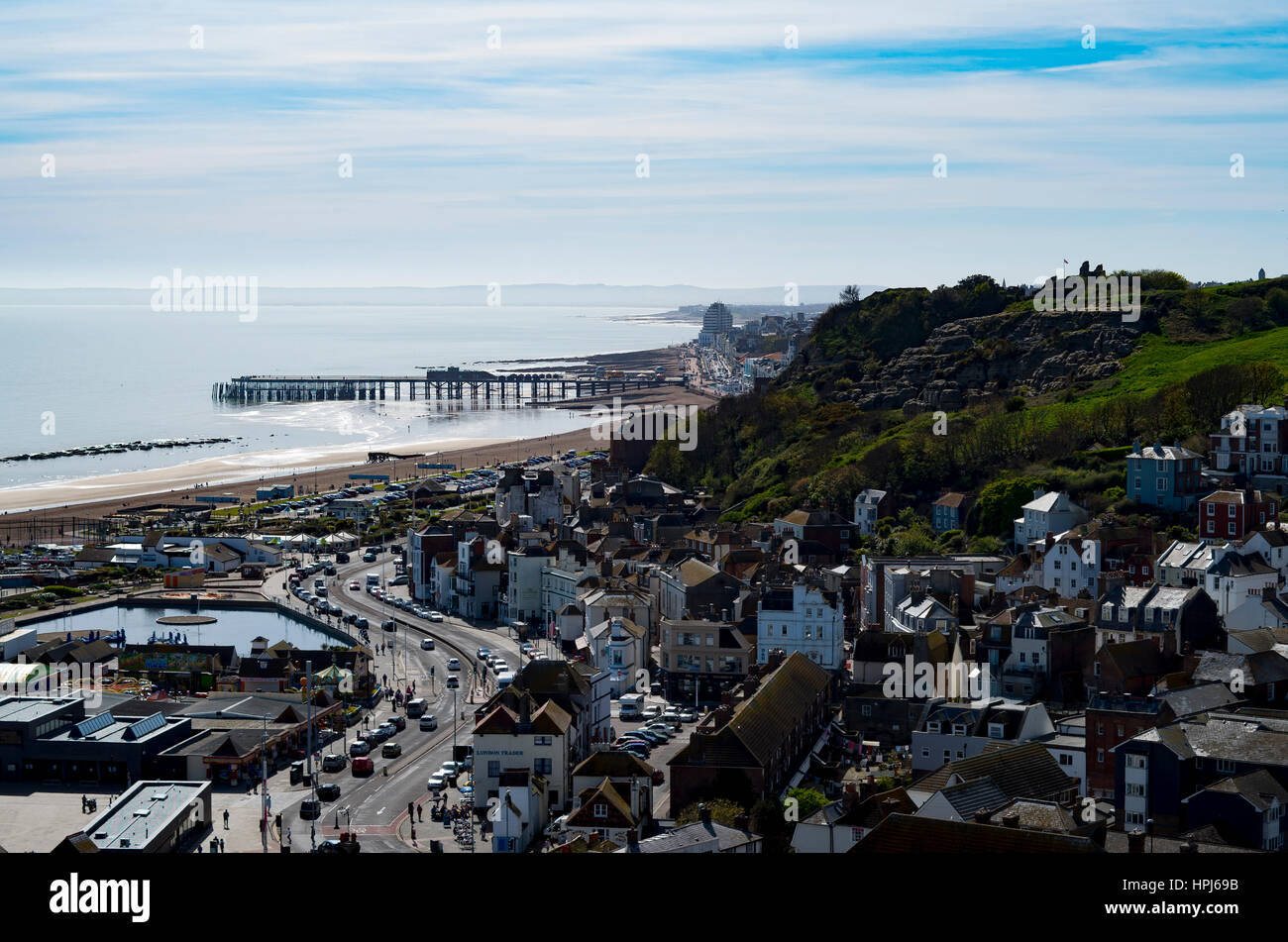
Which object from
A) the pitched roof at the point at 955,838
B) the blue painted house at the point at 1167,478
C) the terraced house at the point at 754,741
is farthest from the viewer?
the blue painted house at the point at 1167,478

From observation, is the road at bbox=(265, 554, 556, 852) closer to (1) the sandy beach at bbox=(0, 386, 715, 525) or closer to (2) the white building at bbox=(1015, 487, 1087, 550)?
(2) the white building at bbox=(1015, 487, 1087, 550)

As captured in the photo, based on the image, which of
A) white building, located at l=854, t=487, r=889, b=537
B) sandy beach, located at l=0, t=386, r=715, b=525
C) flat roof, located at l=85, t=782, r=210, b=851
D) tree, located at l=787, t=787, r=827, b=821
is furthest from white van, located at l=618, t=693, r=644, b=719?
sandy beach, located at l=0, t=386, r=715, b=525

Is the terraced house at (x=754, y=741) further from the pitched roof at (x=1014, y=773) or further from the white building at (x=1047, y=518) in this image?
the white building at (x=1047, y=518)

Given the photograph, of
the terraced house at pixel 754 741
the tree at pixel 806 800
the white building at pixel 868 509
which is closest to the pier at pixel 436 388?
the white building at pixel 868 509

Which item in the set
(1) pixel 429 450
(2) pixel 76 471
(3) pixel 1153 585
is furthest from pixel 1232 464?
(2) pixel 76 471

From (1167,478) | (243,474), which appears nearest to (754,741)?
(1167,478)
